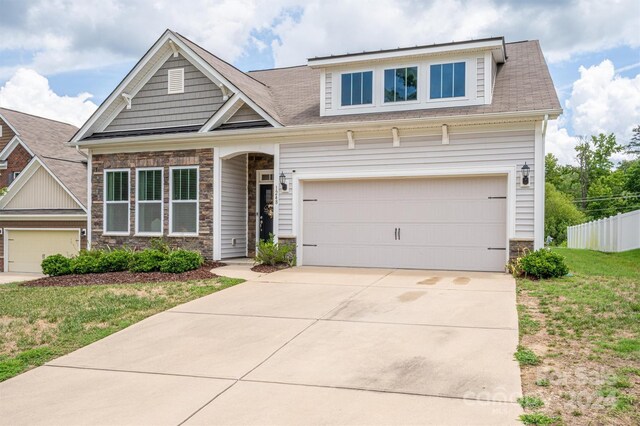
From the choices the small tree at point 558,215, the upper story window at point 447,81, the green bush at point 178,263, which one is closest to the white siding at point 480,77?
the upper story window at point 447,81

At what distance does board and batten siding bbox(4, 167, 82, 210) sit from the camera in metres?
→ 19.0

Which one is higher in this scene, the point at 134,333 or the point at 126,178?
the point at 126,178

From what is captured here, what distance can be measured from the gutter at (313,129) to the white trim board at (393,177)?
106cm

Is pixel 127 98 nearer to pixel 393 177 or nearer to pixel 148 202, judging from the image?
pixel 148 202

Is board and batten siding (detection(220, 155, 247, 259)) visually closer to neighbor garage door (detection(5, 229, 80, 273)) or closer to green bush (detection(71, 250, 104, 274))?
green bush (detection(71, 250, 104, 274))

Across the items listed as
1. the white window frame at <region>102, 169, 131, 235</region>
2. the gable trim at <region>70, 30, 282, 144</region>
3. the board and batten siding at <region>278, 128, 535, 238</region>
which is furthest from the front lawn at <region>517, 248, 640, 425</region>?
the white window frame at <region>102, 169, 131, 235</region>

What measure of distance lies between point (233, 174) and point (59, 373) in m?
9.87

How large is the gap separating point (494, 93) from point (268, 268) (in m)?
6.94

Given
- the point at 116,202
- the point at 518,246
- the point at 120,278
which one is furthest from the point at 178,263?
the point at 518,246

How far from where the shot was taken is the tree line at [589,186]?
48.6 meters

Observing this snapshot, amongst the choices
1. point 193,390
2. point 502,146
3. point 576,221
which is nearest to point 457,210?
point 502,146

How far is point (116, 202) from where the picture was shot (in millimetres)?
15570

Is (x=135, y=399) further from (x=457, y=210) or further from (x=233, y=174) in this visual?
(x=233, y=174)

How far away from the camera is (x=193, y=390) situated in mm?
4961
